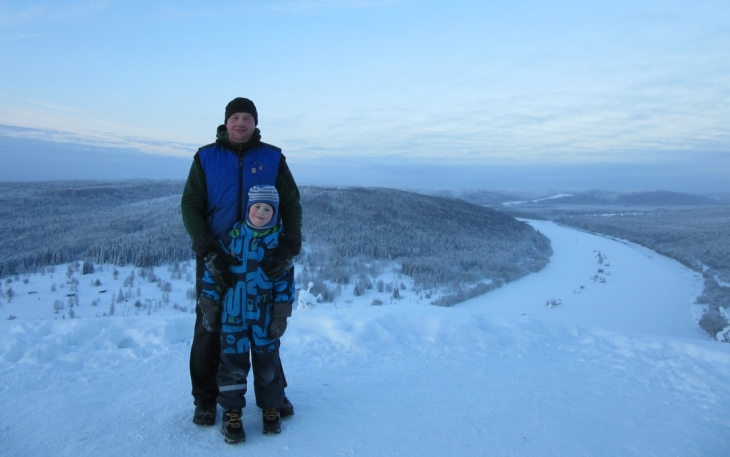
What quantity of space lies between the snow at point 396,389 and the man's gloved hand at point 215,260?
41.5 inches

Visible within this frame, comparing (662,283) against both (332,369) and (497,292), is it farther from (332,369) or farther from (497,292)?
(332,369)

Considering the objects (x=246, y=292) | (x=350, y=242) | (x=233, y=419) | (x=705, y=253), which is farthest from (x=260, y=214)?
(x=705, y=253)

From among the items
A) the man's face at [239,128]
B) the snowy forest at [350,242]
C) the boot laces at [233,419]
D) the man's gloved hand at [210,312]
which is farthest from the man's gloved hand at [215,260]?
the snowy forest at [350,242]

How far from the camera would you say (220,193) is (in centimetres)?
326

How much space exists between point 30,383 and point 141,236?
1590 cm

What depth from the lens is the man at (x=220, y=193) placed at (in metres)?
3.22

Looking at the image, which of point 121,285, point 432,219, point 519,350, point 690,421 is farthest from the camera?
point 432,219

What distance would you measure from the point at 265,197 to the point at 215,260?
54cm

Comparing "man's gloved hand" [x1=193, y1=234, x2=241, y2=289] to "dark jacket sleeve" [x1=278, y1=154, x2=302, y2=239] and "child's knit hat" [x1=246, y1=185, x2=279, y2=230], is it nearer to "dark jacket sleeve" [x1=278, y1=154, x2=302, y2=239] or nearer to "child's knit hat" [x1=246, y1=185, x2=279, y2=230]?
"child's knit hat" [x1=246, y1=185, x2=279, y2=230]

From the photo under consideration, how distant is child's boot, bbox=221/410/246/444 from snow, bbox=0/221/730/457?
0.05 metres

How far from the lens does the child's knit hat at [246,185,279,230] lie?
3.11m

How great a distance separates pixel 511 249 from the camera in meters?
25.1

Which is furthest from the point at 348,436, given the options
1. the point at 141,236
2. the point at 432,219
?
the point at 432,219

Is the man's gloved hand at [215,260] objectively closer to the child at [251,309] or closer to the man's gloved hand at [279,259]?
the child at [251,309]
